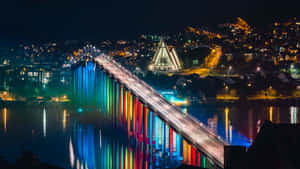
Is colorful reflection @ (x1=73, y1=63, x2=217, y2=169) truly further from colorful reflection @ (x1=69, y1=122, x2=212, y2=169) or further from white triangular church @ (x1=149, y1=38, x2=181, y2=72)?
white triangular church @ (x1=149, y1=38, x2=181, y2=72)

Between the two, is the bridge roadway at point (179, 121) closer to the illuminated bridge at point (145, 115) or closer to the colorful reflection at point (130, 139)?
the illuminated bridge at point (145, 115)

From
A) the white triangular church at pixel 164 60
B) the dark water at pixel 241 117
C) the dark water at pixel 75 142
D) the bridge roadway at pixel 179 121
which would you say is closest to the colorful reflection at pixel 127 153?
the dark water at pixel 75 142

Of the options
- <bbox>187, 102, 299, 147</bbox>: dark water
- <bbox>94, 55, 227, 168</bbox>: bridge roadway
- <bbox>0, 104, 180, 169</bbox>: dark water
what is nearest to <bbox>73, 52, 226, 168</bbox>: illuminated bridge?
<bbox>94, 55, 227, 168</bbox>: bridge roadway

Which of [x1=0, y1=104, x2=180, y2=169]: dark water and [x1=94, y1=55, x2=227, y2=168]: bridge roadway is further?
[x1=0, y1=104, x2=180, y2=169]: dark water

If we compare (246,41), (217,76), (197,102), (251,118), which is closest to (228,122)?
(251,118)

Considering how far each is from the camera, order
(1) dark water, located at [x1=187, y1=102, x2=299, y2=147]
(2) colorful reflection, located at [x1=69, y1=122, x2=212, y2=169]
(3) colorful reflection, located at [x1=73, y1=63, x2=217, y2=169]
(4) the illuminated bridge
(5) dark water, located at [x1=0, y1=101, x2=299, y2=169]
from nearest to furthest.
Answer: (4) the illuminated bridge, (2) colorful reflection, located at [x1=69, y1=122, x2=212, y2=169], (3) colorful reflection, located at [x1=73, y1=63, x2=217, y2=169], (5) dark water, located at [x1=0, y1=101, x2=299, y2=169], (1) dark water, located at [x1=187, y1=102, x2=299, y2=147]

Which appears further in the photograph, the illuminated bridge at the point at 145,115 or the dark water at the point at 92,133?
the dark water at the point at 92,133

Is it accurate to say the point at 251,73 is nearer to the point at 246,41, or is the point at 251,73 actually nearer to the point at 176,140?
the point at 246,41
